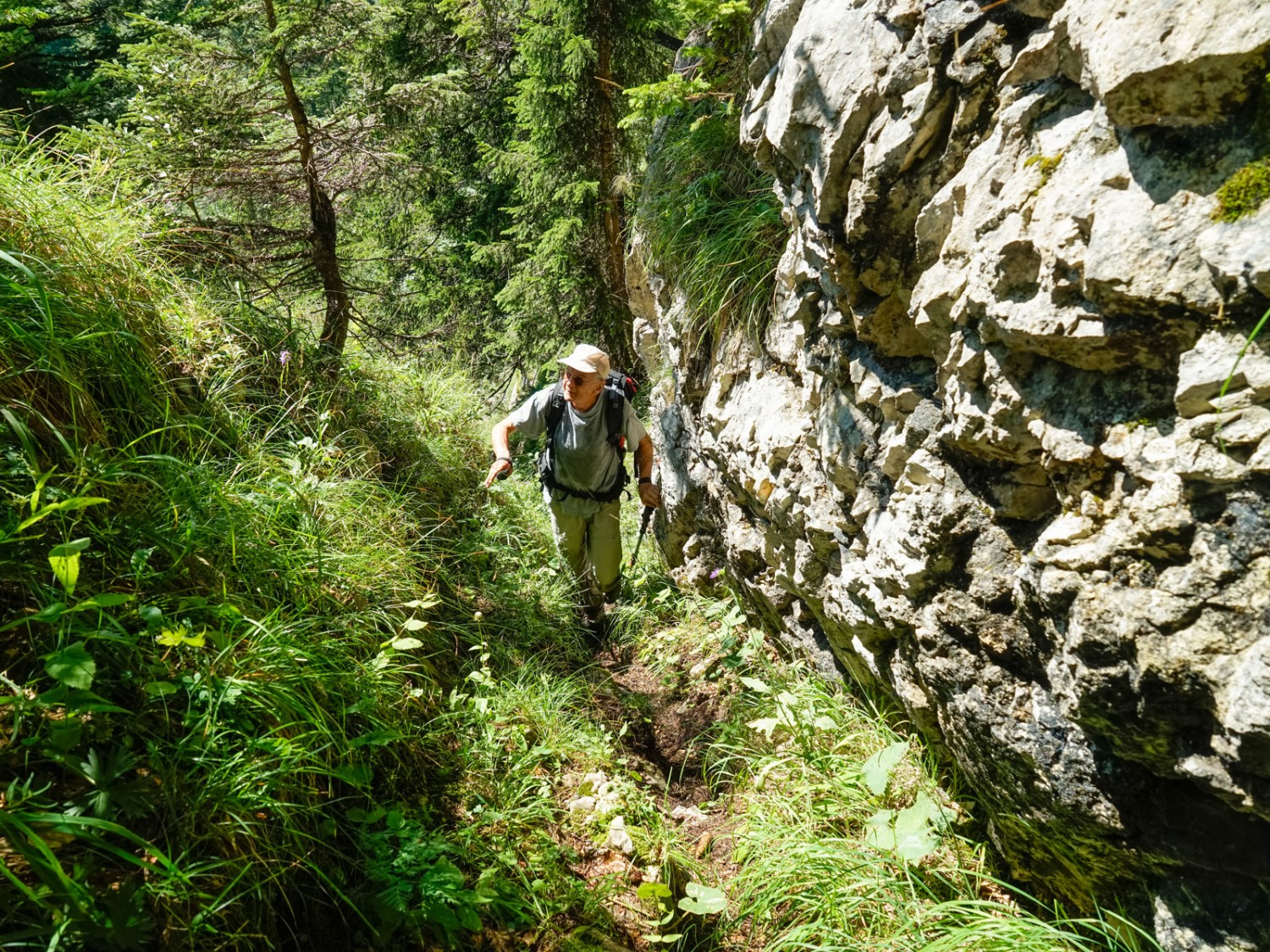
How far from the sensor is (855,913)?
2533mm

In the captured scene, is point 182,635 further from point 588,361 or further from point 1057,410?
point 588,361

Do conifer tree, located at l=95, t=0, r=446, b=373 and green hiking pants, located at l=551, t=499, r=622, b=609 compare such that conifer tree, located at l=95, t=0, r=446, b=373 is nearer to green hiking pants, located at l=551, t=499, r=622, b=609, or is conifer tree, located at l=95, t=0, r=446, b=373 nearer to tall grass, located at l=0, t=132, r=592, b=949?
tall grass, located at l=0, t=132, r=592, b=949

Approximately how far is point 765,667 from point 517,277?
234 inches

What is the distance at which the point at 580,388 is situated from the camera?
5.13 metres

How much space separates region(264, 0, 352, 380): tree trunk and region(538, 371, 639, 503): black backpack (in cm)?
195

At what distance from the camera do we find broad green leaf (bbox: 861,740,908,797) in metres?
2.59

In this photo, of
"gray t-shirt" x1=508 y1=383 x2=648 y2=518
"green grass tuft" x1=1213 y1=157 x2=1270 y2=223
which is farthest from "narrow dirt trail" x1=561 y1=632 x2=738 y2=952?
"green grass tuft" x1=1213 y1=157 x2=1270 y2=223

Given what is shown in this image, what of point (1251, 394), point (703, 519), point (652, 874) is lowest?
point (652, 874)

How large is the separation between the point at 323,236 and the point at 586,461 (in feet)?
10.4

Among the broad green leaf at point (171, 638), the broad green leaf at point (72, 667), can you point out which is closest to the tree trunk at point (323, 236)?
the broad green leaf at point (171, 638)

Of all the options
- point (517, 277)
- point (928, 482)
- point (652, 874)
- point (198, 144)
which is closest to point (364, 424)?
point (198, 144)

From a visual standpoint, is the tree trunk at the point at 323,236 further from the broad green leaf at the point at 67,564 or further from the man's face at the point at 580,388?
the broad green leaf at the point at 67,564

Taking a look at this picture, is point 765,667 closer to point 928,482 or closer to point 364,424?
point 928,482

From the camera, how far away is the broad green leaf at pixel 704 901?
100 inches
